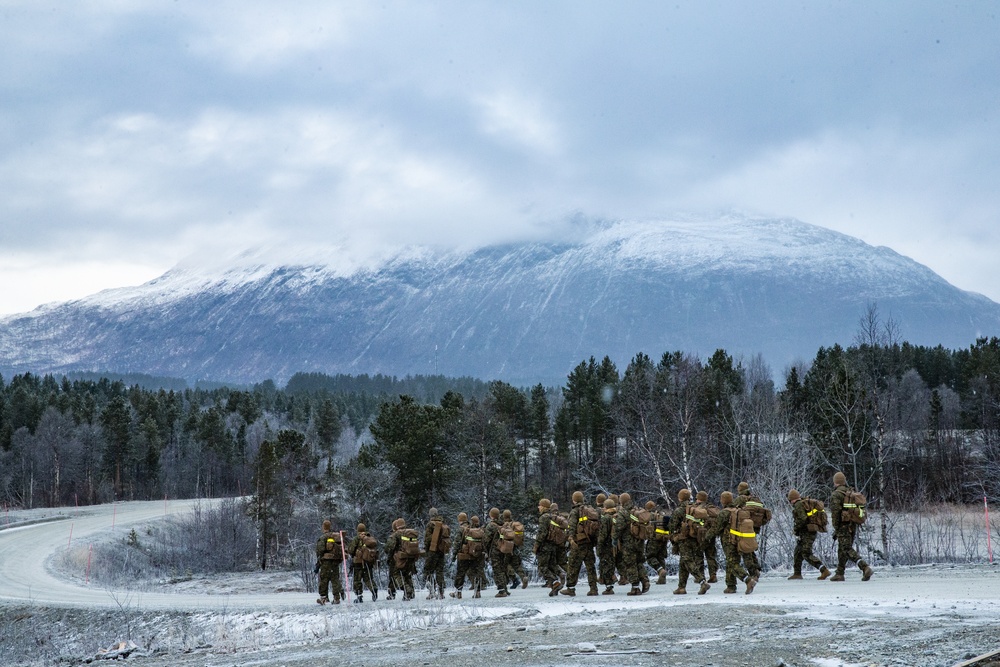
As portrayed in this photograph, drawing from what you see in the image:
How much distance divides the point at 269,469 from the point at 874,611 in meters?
48.3

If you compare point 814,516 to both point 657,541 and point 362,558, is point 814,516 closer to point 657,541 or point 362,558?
point 657,541

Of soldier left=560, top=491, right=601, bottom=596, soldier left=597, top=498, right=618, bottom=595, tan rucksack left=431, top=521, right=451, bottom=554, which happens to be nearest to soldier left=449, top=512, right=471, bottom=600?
tan rucksack left=431, top=521, right=451, bottom=554

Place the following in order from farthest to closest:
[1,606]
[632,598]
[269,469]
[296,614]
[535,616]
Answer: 1. [269,469]
2. [1,606]
3. [296,614]
4. [632,598]
5. [535,616]

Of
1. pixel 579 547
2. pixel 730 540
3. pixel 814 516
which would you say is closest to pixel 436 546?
pixel 579 547

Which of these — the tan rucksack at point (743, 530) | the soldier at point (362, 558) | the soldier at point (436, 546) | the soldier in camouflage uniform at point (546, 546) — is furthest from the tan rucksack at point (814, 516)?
the soldier at point (362, 558)

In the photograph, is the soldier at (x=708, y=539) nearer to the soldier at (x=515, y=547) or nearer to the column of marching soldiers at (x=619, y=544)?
the column of marching soldiers at (x=619, y=544)

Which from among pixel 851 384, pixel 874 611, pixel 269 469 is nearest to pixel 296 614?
pixel 874 611

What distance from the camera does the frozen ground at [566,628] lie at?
449 inches

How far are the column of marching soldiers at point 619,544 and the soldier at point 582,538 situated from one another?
0.02 m

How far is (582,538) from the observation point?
1947cm

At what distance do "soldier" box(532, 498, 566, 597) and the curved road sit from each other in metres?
5.63

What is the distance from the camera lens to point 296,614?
19.3 m

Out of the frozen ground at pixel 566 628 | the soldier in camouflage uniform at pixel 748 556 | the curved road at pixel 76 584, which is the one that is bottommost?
the curved road at pixel 76 584

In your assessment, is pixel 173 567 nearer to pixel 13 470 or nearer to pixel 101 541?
pixel 101 541
